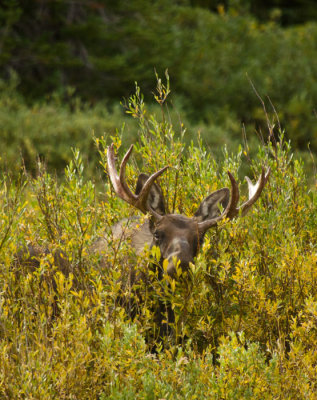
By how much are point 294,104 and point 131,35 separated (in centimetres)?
429

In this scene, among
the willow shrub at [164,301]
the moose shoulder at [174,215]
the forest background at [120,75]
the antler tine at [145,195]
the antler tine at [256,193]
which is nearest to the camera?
the willow shrub at [164,301]

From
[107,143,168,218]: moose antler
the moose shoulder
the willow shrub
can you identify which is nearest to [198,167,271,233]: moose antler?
the moose shoulder

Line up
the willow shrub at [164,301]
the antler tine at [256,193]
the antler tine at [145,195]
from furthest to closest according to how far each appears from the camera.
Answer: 1. the antler tine at [256,193]
2. the antler tine at [145,195]
3. the willow shrub at [164,301]

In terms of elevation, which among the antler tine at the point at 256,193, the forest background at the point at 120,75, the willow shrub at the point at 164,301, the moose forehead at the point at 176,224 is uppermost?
the antler tine at the point at 256,193

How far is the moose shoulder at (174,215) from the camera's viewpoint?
16.5 ft

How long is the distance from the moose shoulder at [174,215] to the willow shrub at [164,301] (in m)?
0.15

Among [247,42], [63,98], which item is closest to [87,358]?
[63,98]

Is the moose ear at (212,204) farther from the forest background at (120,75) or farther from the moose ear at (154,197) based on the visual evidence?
the forest background at (120,75)

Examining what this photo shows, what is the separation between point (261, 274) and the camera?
17.8 feet

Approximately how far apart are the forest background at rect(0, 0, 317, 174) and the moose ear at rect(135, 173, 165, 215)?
7.92 m

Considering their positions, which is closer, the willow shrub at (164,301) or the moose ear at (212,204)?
the willow shrub at (164,301)

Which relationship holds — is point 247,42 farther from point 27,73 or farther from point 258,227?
point 258,227

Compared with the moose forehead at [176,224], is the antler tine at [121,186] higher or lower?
higher

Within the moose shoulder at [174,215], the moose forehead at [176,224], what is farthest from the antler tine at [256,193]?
the moose forehead at [176,224]
